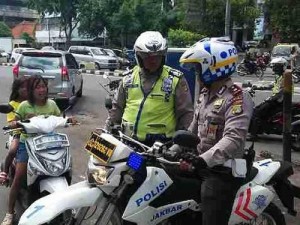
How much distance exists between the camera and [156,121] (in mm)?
4059

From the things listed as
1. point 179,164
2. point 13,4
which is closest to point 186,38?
point 179,164

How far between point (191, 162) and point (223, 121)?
45 cm

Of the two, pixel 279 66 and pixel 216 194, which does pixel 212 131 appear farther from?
pixel 279 66

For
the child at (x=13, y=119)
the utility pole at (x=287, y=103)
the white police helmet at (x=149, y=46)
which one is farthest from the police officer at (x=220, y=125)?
the utility pole at (x=287, y=103)

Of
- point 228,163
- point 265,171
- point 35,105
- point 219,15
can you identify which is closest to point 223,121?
point 228,163

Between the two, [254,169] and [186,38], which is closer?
[254,169]

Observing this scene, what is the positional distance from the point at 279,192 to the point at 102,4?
125 ft

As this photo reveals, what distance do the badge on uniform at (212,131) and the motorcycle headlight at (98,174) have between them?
707 millimetres

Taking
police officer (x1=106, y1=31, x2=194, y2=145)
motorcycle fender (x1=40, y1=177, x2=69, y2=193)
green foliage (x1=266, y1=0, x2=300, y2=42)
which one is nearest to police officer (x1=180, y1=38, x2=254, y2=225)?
police officer (x1=106, y1=31, x2=194, y2=145)

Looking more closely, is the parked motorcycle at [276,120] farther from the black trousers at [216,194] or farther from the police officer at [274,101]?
the black trousers at [216,194]

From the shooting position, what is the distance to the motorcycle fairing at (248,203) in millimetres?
3500

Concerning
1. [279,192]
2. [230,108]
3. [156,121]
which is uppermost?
[230,108]

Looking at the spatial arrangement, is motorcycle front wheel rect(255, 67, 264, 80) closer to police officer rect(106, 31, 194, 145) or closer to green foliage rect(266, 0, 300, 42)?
green foliage rect(266, 0, 300, 42)

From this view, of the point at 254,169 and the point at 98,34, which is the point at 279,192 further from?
the point at 98,34
